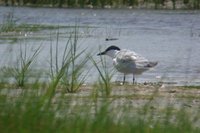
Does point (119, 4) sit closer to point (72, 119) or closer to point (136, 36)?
point (136, 36)

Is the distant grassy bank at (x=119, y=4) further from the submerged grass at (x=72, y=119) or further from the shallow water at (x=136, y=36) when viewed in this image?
the submerged grass at (x=72, y=119)

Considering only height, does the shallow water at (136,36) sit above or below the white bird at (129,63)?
below

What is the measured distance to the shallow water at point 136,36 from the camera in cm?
1775

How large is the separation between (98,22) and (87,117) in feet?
105

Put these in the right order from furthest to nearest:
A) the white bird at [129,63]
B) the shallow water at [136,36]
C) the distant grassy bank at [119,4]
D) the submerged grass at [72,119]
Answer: the distant grassy bank at [119,4] < the shallow water at [136,36] < the white bird at [129,63] < the submerged grass at [72,119]

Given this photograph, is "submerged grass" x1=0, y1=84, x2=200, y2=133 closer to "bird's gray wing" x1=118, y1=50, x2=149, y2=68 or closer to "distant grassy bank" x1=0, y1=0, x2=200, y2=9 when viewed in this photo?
"bird's gray wing" x1=118, y1=50, x2=149, y2=68

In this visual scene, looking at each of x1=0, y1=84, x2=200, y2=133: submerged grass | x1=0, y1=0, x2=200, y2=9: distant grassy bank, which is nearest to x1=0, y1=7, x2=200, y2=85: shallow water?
x1=0, y1=0, x2=200, y2=9: distant grassy bank

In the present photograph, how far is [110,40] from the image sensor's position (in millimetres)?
28219

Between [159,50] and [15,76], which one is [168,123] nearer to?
[15,76]

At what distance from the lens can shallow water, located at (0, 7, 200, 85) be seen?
17.8 meters

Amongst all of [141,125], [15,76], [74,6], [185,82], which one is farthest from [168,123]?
[74,6]

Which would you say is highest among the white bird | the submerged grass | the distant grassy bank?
the submerged grass

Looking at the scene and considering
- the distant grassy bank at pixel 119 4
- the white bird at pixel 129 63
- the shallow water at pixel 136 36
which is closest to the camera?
the white bird at pixel 129 63

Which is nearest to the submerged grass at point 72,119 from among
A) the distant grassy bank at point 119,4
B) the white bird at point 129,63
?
the white bird at point 129,63
